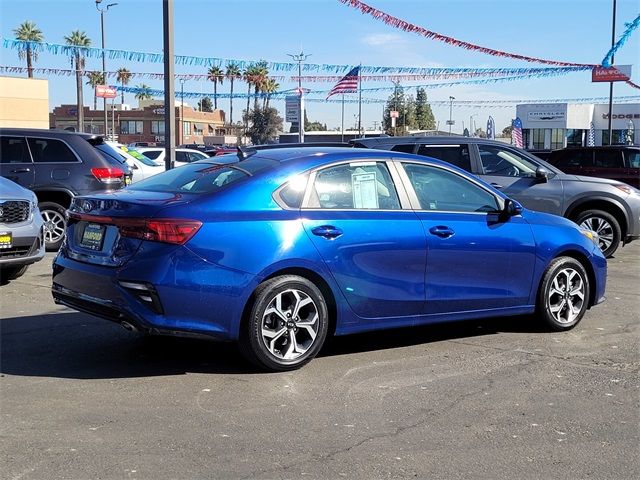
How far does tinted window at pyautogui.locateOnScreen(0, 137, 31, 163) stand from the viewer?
1127 centimetres

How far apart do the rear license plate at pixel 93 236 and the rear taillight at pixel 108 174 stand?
6248 mm

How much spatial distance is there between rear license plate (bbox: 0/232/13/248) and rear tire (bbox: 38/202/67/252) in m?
3.08

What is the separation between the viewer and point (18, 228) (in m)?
8.33

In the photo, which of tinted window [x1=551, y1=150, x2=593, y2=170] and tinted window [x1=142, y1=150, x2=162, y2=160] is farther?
tinted window [x1=142, y1=150, x2=162, y2=160]

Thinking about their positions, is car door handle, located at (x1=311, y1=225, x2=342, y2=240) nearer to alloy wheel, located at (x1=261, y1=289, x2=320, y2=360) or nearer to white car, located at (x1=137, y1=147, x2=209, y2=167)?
alloy wheel, located at (x1=261, y1=289, x2=320, y2=360)

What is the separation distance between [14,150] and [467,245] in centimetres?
800

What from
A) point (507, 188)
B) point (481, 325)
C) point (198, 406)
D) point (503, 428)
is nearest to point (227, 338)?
point (198, 406)

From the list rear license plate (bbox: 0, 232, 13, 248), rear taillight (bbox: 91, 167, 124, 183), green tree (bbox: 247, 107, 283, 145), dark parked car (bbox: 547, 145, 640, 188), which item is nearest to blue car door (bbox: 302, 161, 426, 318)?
rear license plate (bbox: 0, 232, 13, 248)

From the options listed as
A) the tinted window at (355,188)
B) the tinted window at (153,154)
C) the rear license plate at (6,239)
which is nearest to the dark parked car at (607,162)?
the tinted window at (355,188)

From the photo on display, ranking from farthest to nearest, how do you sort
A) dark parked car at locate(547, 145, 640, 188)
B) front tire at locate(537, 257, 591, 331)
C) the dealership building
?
the dealership building
dark parked car at locate(547, 145, 640, 188)
front tire at locate(537, 257, 591, 331)

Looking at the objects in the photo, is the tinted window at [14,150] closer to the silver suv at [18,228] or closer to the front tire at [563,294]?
the silver suv at [18,228]

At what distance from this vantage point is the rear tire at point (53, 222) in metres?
11.3

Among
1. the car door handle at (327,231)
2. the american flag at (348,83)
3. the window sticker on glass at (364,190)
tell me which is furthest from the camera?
Result: the american flag at (348,83)

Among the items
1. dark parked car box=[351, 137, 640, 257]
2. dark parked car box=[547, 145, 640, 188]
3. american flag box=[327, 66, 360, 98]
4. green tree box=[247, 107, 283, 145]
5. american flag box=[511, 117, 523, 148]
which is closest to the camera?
dark parked car box=[351, 137, 640, 257]
